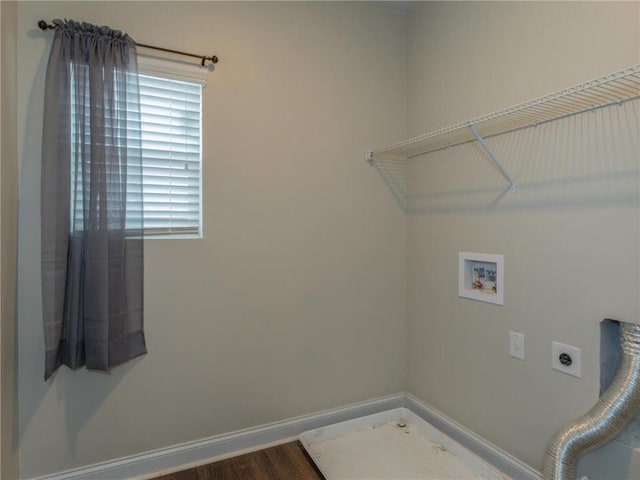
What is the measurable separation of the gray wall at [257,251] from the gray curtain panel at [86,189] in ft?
0.32

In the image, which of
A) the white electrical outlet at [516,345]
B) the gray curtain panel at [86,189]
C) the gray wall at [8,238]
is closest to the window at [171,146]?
the gray curtain panel at [86,189]

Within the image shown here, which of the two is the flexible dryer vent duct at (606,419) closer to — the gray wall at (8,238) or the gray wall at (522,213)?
the gray wall at (522,213)

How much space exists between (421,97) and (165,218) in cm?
161

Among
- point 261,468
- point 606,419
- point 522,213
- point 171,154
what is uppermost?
point 171,154

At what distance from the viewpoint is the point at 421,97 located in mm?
2164

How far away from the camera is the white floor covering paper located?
168 cm

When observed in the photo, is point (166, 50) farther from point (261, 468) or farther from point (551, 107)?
point (261, 468)

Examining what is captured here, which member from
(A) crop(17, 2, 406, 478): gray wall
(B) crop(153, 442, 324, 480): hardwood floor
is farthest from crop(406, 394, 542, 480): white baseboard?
(B) crop(153, 442, 324, 480): hardwood floor

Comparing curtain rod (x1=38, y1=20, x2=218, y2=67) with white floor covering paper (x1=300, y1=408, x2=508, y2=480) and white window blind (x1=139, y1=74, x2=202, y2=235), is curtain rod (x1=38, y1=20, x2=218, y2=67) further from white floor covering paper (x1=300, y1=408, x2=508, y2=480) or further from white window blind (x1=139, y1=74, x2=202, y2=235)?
white floor covering paper (x1=300, y1=408, x2=508, y2=480)

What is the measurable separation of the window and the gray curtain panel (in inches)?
4.0

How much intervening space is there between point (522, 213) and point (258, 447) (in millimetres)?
1747

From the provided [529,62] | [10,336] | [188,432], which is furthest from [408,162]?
[10,336]

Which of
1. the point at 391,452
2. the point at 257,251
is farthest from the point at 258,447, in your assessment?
the point at 257,251

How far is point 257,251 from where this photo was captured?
189 cm
